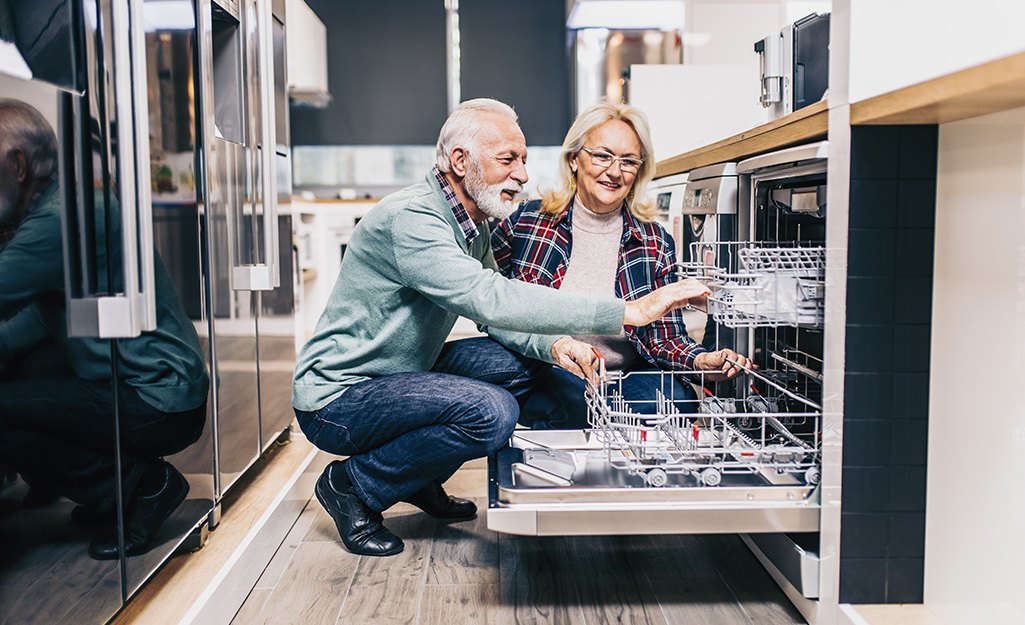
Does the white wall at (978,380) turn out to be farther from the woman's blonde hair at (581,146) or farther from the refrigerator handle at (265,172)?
the refrigerator handle at (265,172)

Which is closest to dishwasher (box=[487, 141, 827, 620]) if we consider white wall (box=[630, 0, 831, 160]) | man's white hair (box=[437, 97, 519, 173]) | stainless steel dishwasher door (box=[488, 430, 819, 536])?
stainless steel dishwasher door (box=[488, 430, 819, 536])

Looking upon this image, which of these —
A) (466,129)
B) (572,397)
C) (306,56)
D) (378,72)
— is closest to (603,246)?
(572,397)

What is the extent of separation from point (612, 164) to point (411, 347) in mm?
697

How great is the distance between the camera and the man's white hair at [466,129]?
179cm

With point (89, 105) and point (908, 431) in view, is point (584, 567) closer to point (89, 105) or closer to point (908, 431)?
point (908, 431)

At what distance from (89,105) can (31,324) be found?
33cm

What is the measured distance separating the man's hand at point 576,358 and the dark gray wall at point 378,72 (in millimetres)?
4560

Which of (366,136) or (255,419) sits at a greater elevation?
(366,136)

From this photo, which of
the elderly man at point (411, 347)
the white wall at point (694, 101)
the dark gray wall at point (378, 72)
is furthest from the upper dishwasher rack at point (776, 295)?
the dark gray wall at point (378, 72)

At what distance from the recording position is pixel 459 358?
6.82 feet

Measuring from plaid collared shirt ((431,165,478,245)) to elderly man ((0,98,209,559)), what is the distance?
62 cm

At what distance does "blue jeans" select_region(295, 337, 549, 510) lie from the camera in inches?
67.6

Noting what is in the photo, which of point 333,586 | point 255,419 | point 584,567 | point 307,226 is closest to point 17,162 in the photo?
point 333,586

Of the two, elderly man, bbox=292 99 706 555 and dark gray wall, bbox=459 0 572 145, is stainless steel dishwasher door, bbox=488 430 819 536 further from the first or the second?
dark gray wall, bbox=459 0 572 145
